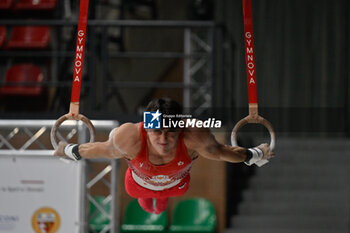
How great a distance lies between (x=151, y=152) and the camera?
3.55 metres

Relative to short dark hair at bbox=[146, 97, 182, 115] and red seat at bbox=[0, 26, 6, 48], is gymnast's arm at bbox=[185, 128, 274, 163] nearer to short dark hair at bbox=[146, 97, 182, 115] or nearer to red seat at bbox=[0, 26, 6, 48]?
short dark hair at bbox=[146, 97, 182, 115]

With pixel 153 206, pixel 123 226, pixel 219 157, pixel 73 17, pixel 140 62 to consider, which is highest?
pixel 73 17

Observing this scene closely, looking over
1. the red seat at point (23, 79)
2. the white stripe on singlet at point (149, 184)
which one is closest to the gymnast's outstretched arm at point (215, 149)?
the white stripe on singlet at point (149, 184)

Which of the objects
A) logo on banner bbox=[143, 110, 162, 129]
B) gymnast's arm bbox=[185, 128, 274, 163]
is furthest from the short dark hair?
gymnast's arm bbox=[185, 128, 274, 163]

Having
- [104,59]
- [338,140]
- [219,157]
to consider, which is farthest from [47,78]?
[219,157]

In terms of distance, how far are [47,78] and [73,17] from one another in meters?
0.74

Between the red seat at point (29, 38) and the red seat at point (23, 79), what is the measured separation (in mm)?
215

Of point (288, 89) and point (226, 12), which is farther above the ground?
point (226, 12)

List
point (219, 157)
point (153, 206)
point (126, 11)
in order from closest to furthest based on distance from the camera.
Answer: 1. point (219, 157)
2. point (153, 206)
3. point (126, 11)

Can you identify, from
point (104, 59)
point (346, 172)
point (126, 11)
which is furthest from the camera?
point (126, 11)

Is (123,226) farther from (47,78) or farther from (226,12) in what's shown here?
(226,12)

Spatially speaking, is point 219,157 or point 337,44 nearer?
point 219,157

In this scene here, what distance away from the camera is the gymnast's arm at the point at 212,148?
3.36 m

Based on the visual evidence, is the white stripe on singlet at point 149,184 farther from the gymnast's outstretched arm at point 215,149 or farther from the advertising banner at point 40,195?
the advertising banner at point 40,195
